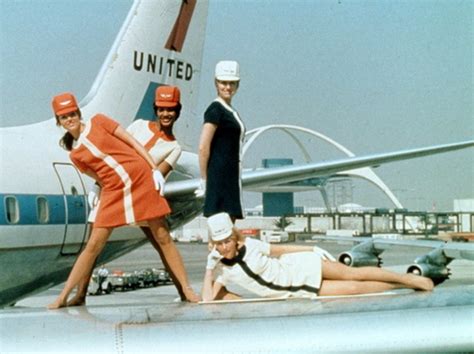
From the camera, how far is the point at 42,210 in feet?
36.9

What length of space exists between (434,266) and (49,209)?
7.47 meters

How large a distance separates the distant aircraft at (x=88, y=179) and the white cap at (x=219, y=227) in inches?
203

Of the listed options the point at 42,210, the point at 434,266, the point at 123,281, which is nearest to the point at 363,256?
the point at 434,266

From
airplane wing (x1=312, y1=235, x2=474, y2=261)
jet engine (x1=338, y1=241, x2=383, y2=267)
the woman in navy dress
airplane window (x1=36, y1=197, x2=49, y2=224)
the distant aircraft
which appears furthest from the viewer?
jet engine (x1=338, y1=241, x2=383, y2=267)

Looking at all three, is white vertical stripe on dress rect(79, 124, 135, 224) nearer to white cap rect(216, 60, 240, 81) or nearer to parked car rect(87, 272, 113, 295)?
white cap rect(216, 60, 240, 81)

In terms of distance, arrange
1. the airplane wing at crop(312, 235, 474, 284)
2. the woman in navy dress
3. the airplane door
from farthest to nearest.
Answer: the airplane wing at crop(312, 235, 474, 284) → the airplane door → the woman in navy dress

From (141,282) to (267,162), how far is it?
103m

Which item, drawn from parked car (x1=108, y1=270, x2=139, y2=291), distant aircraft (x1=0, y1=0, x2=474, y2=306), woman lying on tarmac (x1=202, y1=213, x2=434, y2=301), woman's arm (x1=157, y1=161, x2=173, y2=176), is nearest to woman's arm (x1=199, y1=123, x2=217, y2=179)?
woman's arm (x1=157, y1=161, x2=173, y2=176)

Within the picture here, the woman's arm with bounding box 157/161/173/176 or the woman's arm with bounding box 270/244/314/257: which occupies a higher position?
the woman's arm with bounding box 157/161/173/176

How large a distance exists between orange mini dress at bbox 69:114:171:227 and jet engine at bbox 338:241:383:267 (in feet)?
33.9

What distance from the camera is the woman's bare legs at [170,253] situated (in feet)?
20.1

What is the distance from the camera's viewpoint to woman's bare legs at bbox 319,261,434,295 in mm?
5863

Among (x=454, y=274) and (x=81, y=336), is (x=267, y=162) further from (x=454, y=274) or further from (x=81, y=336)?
(x=81, y=336)

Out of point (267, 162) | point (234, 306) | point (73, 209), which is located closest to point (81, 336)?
point (234, 306)
